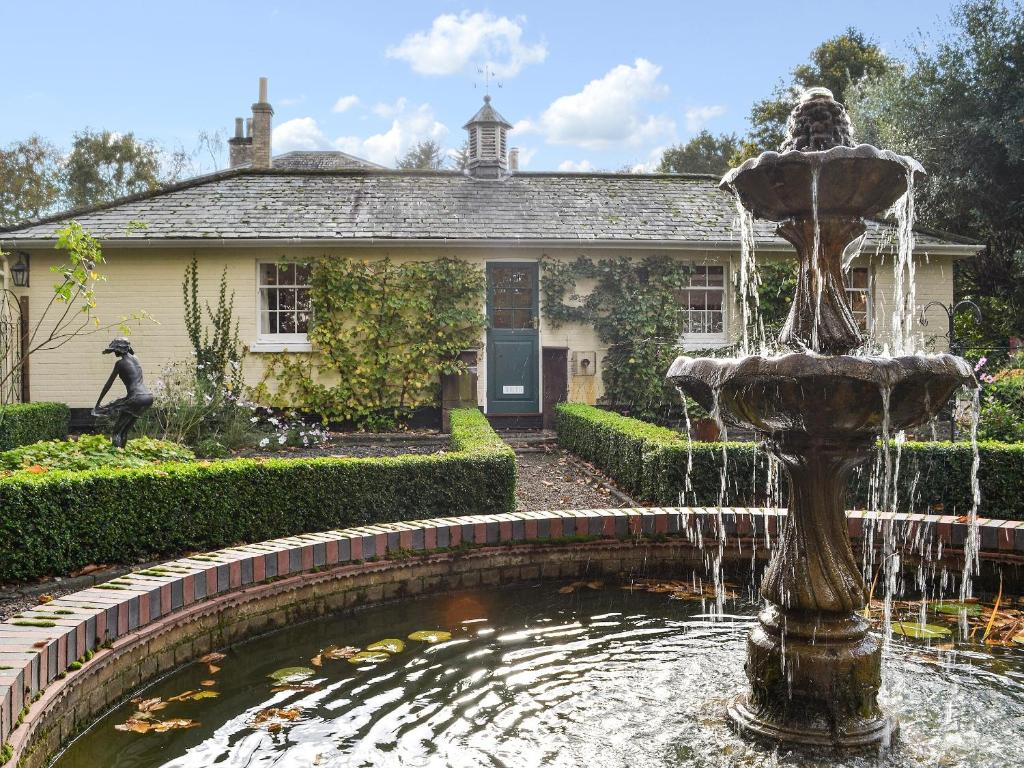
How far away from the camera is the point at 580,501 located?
7.67 m

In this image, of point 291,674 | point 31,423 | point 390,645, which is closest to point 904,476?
point 390,645

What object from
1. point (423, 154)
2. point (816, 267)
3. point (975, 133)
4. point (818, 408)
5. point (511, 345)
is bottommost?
point (818, 408)

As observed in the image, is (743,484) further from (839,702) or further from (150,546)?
(150,546)

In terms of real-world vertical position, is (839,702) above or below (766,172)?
below

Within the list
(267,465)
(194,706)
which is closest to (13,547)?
(267,465)

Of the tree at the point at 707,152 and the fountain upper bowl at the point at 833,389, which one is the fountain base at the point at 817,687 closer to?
the fountain upper bowl at the point at 833,389

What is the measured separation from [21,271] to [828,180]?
1426 cm

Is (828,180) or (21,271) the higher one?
(21,271)

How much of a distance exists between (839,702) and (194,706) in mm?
2481

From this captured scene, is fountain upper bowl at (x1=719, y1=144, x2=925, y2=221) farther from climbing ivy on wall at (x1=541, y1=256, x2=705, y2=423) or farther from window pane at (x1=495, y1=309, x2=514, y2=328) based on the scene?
window pane at (x1=495, y1=309, x2=514, y2=328)

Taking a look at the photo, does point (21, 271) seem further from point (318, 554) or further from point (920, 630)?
point (920, 630)

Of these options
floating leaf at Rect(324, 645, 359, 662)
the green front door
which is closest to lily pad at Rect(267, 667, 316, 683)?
floating leaf at Rect(324, 645, 359, 662)

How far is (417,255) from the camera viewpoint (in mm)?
14148

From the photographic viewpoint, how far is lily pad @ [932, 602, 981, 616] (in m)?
4.36
